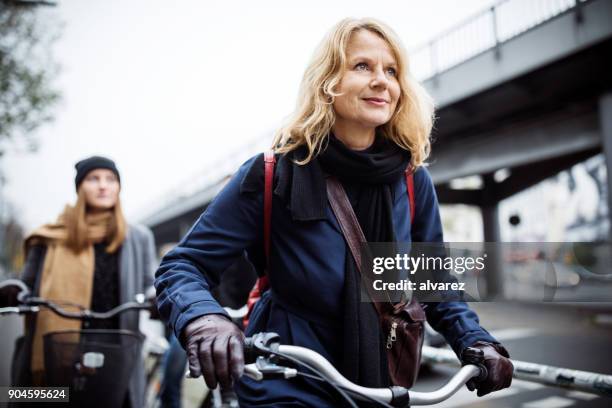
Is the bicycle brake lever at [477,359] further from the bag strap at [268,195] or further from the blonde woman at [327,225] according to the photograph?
the bag strap at [268,195]

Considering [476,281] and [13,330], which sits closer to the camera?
[476,281]

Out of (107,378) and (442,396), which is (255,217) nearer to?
(442,396)

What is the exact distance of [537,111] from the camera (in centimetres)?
1431

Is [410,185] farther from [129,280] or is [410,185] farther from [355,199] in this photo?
[129,280]

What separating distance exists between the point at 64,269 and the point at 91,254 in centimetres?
19

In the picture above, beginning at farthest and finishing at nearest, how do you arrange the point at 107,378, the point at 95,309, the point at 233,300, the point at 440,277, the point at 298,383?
the point at 233,300 → the point at 95,309 → the point at 107,378 → the point at 440,277 → the point at 298,383

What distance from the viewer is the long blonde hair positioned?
11.6 ft

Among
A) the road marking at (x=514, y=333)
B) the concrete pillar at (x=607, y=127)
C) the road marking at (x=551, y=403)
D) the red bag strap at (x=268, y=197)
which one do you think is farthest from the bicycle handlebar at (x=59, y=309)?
the concrete pillar at (x=607, y=127)

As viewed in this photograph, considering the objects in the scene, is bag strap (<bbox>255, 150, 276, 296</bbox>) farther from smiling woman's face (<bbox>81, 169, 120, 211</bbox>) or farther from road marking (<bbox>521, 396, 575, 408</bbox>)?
road marking (<bbox>521, 396, 575, 408</bbox>)

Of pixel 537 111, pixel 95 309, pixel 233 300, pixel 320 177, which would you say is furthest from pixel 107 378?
pixel 537 111

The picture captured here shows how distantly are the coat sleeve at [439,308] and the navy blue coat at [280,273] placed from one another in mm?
10

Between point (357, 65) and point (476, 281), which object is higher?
point (357, 65)

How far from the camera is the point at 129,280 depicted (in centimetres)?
362

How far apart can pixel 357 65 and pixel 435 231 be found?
0.66 m
